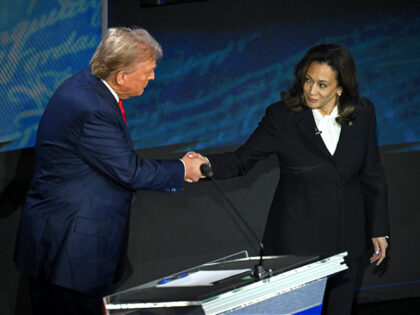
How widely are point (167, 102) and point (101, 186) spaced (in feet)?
3.64

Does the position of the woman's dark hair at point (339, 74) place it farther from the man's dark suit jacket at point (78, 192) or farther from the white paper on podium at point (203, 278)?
the white paper on podium at point (203, 278)

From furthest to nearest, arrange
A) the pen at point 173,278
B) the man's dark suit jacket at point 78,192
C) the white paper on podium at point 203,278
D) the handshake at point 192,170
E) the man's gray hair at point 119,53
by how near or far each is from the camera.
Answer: the handshake at point 192,170 < the man's gray hair at point 119,53 < the man's dark suit jacket at point 78,192 < the pen at point 173,278 < the white paper on podium at point 203,278

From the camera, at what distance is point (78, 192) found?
203 cm

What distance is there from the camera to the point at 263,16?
10.7 ft

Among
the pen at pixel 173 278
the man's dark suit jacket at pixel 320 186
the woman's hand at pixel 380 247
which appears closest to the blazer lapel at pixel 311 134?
the man's dark suit jacket at pixel 320 186

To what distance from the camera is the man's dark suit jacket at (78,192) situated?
203 cm

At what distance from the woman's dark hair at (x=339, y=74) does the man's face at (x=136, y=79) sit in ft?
2.05

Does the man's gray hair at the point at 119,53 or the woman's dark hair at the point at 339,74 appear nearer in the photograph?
the man's gray hair at the point at 119,53

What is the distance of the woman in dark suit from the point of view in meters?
2.43

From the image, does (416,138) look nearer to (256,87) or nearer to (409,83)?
(409,83)

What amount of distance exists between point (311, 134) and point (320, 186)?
21 cm

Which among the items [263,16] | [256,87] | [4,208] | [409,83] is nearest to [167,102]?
[256,87]

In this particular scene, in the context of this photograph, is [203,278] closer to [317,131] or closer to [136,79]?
[136,79]

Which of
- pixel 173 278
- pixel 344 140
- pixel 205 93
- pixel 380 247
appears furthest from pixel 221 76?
pixel 173 278
